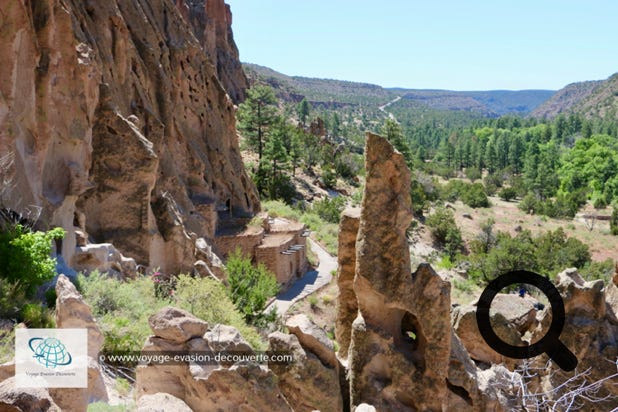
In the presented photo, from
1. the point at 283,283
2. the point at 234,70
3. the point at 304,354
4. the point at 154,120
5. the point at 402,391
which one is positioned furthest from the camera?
the point at 234,70

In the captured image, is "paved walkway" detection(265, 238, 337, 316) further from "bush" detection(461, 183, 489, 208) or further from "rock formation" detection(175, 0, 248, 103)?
"bush" detection(461, 183, 489, 208)

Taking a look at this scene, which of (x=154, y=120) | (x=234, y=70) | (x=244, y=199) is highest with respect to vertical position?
(x=234, y=70)

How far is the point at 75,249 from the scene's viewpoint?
12102 mm

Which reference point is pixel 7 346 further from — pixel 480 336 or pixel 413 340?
pixel 480 336

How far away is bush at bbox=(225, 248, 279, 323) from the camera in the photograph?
14.9m

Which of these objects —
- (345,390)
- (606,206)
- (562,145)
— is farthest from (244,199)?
(562,145)

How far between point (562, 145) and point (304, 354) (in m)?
128

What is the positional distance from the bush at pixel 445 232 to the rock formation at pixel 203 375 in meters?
39.4

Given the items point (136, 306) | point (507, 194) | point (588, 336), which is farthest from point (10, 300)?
point (507, 194)

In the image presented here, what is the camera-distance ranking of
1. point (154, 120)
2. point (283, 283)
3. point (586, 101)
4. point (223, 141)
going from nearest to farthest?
1. point (154, 120)
2. point (283, 283)
3. point (223, 141)
4. point (586, 101)

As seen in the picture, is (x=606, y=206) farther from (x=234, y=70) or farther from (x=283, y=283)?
(x=283, y=283)

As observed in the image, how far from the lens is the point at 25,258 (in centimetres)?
889

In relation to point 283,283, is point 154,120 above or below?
above

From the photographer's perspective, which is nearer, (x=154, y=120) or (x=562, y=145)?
(x=154, y=120)
